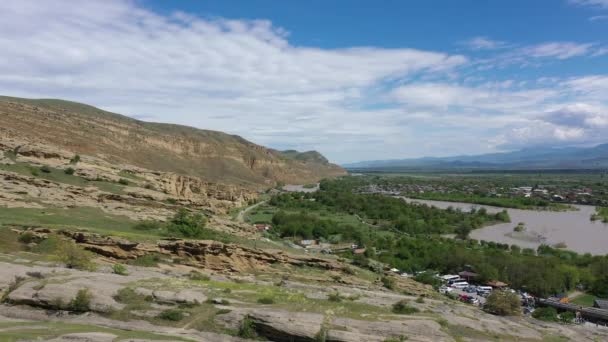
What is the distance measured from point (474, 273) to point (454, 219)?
43.0 m

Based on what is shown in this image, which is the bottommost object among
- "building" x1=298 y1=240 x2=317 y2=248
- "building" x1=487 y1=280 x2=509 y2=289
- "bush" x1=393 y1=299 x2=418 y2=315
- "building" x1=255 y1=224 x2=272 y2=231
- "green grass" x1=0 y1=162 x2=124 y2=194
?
"building" x1=487 y1=280 x2=509 y2=289

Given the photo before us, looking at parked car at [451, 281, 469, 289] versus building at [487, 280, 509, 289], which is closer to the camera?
parked car at [451, 281, 469, 289]

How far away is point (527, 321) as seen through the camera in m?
24.2

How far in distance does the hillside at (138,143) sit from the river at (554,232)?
6652 cm

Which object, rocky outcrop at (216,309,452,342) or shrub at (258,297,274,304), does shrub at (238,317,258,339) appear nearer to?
rocky outcrop at (216,309,452,342)

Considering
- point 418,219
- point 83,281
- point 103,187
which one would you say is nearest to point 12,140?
point 103,187

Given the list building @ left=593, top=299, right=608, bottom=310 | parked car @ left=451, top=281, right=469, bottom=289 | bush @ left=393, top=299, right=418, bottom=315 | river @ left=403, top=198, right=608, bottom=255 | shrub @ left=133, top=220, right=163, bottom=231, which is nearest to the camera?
bush @ left=393, top=299, right=418, bottom=315

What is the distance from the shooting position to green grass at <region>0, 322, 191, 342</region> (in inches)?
515

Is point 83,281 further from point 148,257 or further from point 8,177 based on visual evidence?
point 8,177

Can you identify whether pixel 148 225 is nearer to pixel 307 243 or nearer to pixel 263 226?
pixel 307 243

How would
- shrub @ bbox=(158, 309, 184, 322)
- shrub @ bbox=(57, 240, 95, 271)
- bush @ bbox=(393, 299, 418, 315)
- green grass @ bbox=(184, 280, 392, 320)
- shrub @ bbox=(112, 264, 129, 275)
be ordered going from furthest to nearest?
shrub @ bbox=(112, 264, 129, 275) < shrub @ bbox=(57, 240, 95, 271) < bush @ bbox=(393, 299, 418, 315) < green grass @ bbox=(184, 280, 392, 320) < shrub @ bbox=(158, 309, 184, 322)

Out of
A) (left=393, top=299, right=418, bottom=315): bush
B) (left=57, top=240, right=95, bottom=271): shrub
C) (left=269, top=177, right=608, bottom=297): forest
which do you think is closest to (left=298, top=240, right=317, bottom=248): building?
(left=269, top=177, right=608, bottom=297): forest

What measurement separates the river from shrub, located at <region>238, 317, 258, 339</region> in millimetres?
63808

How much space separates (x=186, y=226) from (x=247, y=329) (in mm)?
19896
